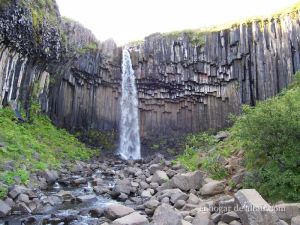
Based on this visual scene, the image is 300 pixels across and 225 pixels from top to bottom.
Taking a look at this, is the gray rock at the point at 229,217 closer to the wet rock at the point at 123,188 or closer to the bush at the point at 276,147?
the bush at the point at 276,147

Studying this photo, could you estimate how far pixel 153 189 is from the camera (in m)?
12.5

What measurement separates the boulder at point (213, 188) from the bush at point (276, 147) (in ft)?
3.61

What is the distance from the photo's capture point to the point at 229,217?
7098mm

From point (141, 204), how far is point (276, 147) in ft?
15.0

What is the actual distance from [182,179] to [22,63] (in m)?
13.4

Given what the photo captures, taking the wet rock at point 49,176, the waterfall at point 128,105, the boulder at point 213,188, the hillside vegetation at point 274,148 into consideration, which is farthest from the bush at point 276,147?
the waterfall at point 128,105

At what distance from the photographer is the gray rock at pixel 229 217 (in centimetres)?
701

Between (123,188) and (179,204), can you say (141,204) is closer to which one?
(179,204)

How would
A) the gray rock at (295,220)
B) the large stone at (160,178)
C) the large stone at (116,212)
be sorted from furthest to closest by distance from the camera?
the large stone at (160,178)
the large stone at (116,212)
the gray rock at (295,220)

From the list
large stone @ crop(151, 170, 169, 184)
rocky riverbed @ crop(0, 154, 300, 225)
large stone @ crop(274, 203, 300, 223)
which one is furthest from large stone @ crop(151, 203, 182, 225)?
large stone @ crop(151, 170, 169, 184)

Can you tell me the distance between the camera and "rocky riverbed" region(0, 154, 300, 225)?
6.79 meters

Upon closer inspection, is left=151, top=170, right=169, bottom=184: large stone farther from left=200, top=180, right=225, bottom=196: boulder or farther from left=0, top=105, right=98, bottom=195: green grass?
left=0, top=105, right=98, bottom=195: green grass

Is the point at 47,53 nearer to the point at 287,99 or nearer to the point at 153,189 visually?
the point at 153,189

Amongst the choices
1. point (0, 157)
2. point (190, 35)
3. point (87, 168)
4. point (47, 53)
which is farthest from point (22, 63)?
point (190, 35)
